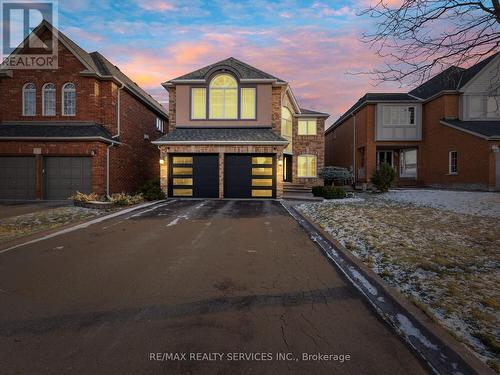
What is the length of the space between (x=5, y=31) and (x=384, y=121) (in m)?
24.5

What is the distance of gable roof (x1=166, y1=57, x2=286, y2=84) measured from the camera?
17891 mm

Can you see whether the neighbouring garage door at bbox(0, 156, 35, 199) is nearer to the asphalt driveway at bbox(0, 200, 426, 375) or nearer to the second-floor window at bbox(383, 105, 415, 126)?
the asphalt driveway at bbox(0, 200, 426, 375)

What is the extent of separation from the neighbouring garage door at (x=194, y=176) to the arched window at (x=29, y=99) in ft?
26.3

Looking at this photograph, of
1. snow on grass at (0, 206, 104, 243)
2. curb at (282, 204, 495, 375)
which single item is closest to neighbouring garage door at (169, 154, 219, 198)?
snow on grass at (0, 206, 104, 243)

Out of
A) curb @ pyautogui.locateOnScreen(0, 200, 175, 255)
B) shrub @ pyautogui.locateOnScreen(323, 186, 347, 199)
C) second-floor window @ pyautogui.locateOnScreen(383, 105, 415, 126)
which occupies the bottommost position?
curb @ pyautogui.locateOnScreen(0, 200, 175, 255)

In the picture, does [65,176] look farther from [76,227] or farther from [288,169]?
[288,169]

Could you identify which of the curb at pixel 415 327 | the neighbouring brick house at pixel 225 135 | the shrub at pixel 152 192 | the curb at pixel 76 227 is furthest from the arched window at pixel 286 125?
the curb at pixel 415 327

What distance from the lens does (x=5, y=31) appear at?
Result: 627 inches

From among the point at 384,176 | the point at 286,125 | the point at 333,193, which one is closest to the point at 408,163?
the point at 384,176

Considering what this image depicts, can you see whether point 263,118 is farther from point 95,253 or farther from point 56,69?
point 95,253

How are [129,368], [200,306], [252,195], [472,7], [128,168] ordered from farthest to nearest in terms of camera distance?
[128,168] → [252,195] → [472,7] → [200,306] → [129,368]

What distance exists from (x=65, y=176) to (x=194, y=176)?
669 cm

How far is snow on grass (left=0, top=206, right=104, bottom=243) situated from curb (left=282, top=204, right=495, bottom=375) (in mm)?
7580

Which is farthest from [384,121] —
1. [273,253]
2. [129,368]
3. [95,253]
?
[129,368]
